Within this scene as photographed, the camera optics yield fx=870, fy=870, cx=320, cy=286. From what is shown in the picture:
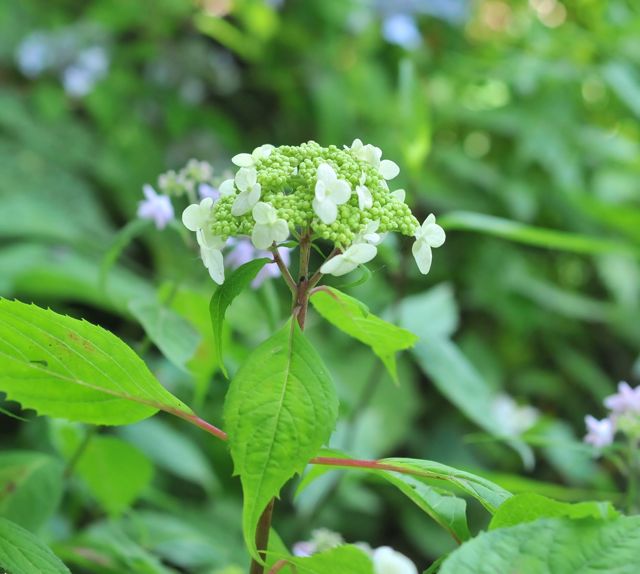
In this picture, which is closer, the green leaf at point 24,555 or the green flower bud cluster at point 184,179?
the green leaf at point 24,555

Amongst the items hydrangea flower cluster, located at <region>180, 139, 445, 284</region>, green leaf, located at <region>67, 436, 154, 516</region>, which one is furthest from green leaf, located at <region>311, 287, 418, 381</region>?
green leaf, located at <region>67, 436, 154, 516</region>

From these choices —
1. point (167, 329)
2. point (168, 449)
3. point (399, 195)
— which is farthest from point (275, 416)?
point (168, 449)

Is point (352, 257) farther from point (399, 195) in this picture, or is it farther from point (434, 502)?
point (434, 502)

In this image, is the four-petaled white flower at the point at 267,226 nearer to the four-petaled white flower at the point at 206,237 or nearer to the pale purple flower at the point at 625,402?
the four-petaled white flower at the point at 206,237

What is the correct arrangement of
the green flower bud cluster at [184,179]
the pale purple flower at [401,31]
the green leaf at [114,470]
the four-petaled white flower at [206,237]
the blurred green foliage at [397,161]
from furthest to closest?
the pale purple flower at [401,31]
the blurred green foliage at [397,161]
the green leaf at [114,470]
the green flower bud cluster at [184,179]
the four-petaled white flower at [206,237]

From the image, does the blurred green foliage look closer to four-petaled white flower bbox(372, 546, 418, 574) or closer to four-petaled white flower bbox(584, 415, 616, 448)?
four-petaled white flower bbox(584, 415, 616, 448)

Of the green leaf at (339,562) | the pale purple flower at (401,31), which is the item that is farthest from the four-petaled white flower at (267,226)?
the pale purple flower at (401,31)
